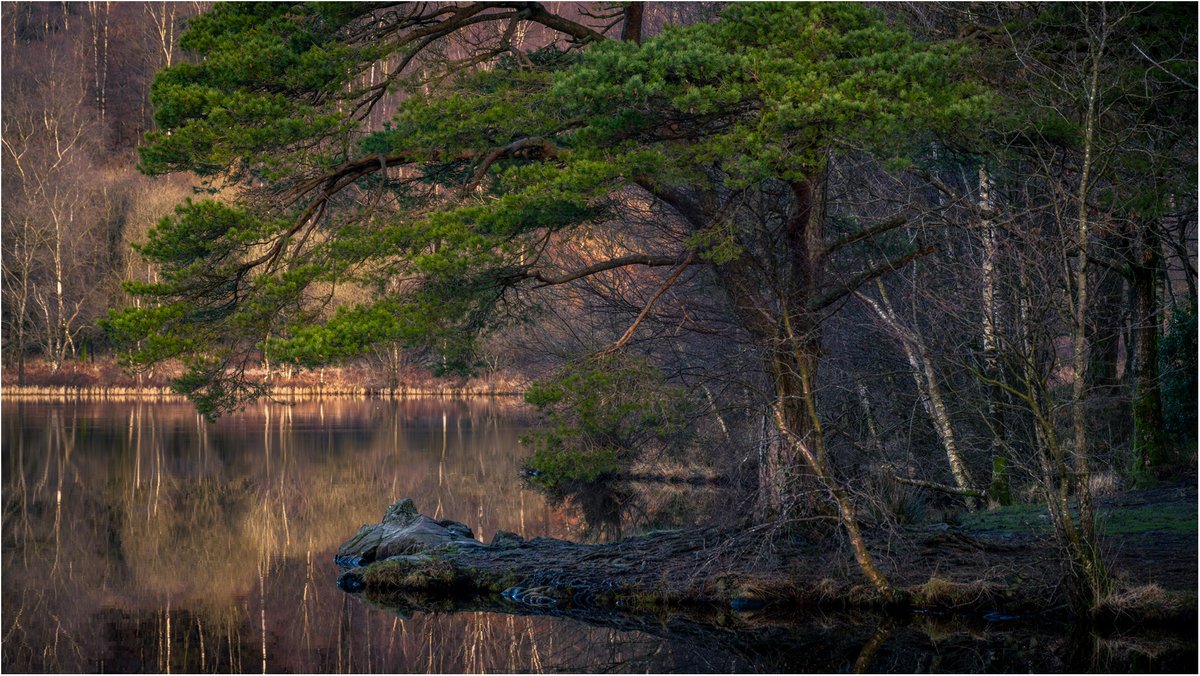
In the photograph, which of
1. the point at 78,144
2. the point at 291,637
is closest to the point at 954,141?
the point at 291,637

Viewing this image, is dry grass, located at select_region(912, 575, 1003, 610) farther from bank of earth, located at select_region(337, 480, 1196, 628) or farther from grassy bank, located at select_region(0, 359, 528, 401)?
grassy bank, located at select_region(0, 359, 528, 401)

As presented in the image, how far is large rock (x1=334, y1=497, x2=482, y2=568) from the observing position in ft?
44.3

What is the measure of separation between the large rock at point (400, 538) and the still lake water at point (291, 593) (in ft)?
1.52

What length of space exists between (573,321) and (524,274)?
407 inches

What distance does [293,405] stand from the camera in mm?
39969

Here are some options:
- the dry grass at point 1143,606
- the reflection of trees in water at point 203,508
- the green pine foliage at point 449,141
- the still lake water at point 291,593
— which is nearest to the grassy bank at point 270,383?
the reflection of trees in water at point 203,508

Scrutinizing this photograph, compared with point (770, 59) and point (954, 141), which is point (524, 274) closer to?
point (770, 59)

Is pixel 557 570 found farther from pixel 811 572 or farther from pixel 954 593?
pixel 954 593

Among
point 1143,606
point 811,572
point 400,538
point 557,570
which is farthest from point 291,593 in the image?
point 1143,606

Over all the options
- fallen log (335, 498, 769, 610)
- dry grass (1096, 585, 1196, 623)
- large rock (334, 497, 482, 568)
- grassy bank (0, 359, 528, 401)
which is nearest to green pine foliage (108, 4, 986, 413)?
fallen log (335, 498, 769, 610)

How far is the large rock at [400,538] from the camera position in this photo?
13.5m

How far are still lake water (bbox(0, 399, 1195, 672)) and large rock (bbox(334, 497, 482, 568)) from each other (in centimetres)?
46

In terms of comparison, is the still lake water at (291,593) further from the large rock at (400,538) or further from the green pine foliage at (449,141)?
the green pine foliage at (449,141)

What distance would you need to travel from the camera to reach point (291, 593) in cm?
1259
